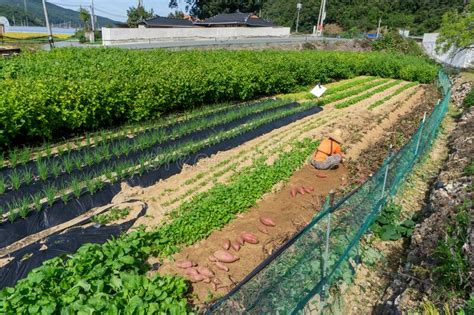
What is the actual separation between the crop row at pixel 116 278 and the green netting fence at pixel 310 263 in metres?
0.63

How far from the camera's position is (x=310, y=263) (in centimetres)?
399

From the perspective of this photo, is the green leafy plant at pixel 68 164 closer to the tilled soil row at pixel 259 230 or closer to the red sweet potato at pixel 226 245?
the tilled soil row at pixel 259 230

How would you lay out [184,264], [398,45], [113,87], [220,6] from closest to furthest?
1. [184,264]
2. [113,87]
3. [398,45]
4. [220,6]

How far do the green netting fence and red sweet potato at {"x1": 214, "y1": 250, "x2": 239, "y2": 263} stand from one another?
1.16 m

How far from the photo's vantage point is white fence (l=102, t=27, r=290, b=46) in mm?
29375

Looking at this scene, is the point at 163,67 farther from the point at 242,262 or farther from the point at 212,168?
the point at 242,262

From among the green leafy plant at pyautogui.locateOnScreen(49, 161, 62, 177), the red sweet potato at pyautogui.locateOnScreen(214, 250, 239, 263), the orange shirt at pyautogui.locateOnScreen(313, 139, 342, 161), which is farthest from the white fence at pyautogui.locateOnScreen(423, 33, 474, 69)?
the green leafy plant at pyautogui.locateOnScreen(49, 161, 62, 177)

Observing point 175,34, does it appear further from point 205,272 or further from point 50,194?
point 205,272

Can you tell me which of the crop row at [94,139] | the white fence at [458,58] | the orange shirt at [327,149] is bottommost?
the crop row at [94,139]

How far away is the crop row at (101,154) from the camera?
622 cm

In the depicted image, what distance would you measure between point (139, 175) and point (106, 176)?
58cm

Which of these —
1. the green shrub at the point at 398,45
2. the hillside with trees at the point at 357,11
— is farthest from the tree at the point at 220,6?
the green shrub at the point at 398,45

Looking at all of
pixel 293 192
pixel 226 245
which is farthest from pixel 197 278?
pixel 293 192

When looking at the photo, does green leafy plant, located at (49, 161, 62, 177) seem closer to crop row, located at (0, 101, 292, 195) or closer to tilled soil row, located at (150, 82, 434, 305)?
crop row, located at (0, 101, 292, 195)
